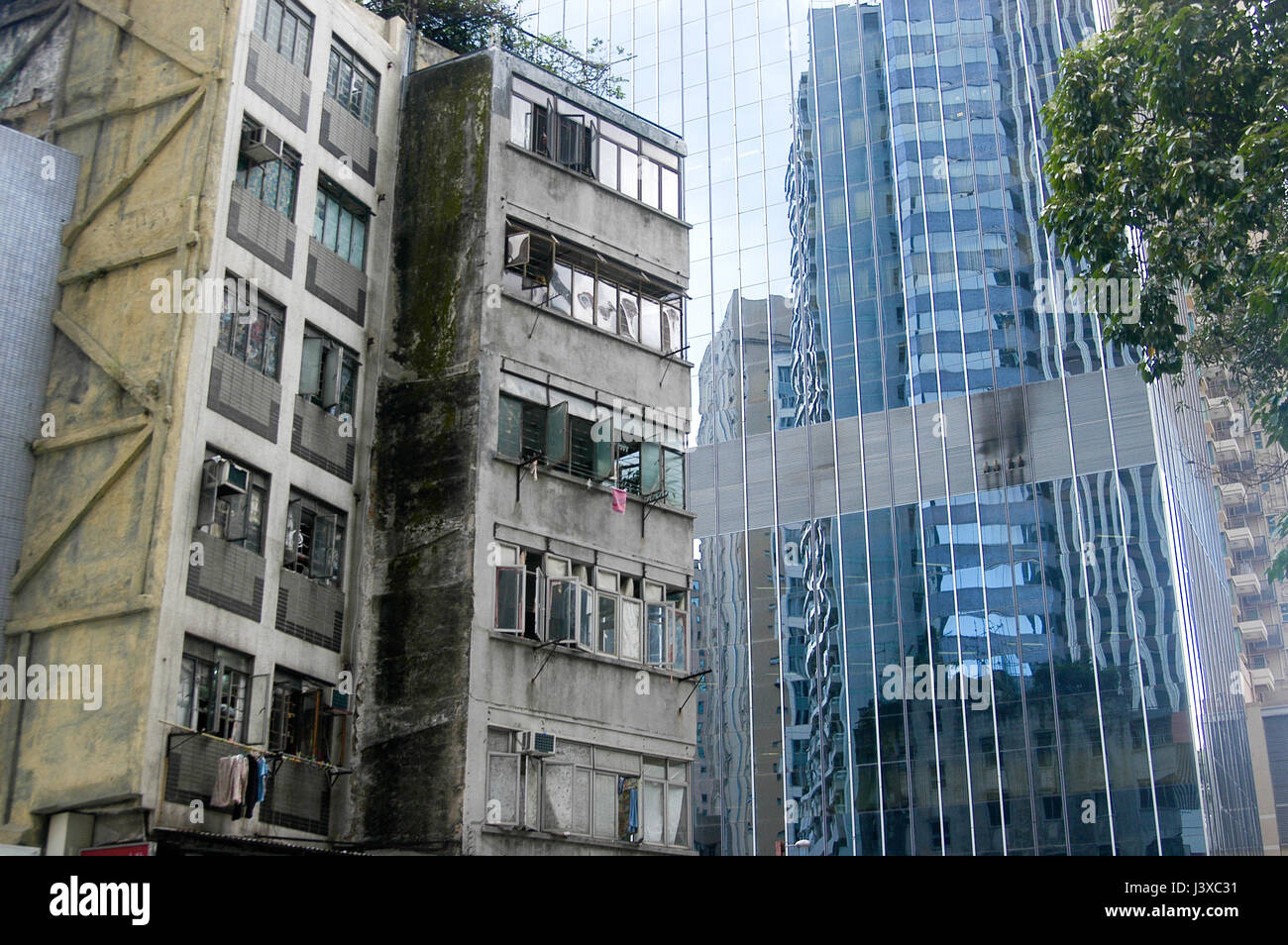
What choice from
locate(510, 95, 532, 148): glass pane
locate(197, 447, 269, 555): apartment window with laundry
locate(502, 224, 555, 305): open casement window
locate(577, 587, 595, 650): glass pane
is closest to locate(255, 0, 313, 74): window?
locate(510, 95, 532, 148): glass pane

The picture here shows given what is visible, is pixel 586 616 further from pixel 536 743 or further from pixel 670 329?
pixel 670 329

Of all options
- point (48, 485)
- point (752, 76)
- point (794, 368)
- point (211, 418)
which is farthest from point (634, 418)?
point (752, 76)

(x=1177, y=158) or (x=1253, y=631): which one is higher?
(x=1253, y=631)

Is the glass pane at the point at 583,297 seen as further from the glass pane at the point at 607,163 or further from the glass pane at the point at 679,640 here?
the glass pane at the point at 679,640

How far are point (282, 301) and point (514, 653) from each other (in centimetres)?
667

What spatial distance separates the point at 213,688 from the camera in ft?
69.5

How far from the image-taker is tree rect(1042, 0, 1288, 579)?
74.5ft

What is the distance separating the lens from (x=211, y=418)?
2189 cm

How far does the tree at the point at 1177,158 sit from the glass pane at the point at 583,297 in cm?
812

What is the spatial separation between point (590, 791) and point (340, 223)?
10.5 meters

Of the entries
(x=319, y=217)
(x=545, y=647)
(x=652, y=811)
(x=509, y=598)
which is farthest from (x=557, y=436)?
(x=652, y=811)

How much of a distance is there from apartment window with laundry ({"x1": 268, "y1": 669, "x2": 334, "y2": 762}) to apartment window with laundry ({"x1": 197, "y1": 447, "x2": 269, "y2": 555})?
2102 mm

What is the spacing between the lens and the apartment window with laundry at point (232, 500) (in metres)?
21.3

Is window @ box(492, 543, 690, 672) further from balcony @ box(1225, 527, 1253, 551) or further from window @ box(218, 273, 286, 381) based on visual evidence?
balcony @ box(1225, 527, 1253, 551)
